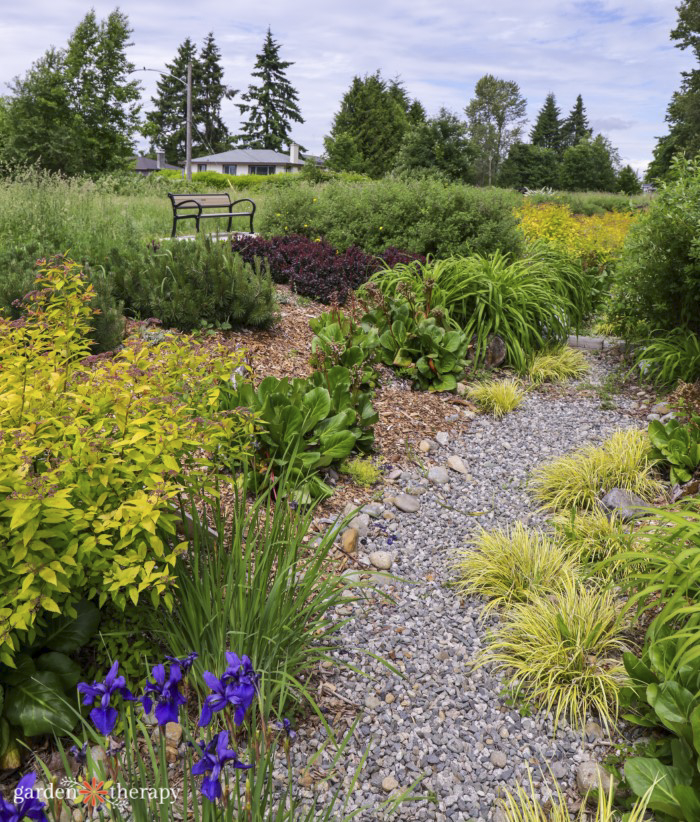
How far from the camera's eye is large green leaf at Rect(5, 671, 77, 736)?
1.91m

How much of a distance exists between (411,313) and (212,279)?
1.67m

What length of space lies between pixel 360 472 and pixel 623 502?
1.47 m

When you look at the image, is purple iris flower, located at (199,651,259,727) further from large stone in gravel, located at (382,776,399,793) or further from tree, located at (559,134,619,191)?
tree, located at (559,134,619,191)

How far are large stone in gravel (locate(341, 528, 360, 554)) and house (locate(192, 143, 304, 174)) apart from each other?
42106 mm

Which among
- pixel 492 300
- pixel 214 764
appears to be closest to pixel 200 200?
pixel 492 300

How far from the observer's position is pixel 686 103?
34.6 metres

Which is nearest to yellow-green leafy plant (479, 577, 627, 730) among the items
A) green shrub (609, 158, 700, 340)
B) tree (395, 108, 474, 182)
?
green shrub (609, 158, 700, 340)

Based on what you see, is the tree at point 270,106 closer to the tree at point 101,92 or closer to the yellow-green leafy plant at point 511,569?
the tree at point 101,92

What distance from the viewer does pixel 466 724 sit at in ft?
7.43

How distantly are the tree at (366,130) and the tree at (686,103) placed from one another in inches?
580

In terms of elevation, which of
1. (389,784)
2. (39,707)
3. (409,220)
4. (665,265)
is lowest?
(389,784)

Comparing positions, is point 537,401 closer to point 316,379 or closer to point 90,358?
point 316,379

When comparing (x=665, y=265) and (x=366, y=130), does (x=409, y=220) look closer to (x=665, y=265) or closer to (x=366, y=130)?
(x=665, y=265)

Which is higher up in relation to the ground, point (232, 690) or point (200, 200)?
point (200, 200)
